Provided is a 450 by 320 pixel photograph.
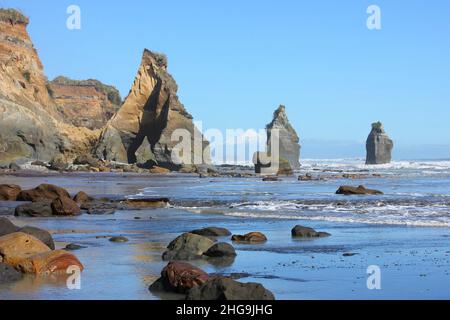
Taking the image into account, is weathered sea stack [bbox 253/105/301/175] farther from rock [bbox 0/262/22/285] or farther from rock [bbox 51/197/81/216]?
rock [bbox 0/262/22/285]

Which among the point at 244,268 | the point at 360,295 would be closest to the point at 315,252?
the point at 244,268

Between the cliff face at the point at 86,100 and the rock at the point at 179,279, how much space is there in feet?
388

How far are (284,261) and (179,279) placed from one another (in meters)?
3.34

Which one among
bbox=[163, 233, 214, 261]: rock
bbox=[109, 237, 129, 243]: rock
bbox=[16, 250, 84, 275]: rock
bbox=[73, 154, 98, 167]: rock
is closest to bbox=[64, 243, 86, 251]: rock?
bbox=[109, 237, 129, 243]: rock

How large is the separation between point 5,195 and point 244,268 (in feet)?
65.0

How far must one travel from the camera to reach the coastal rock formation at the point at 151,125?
294 ft

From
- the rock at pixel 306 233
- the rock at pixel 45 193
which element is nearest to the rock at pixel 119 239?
the rock at pixel 306 233

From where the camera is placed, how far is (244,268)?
1173 centimetres

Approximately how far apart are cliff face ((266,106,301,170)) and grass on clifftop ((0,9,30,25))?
45010mm

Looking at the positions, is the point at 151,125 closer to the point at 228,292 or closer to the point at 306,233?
the point at 306,233

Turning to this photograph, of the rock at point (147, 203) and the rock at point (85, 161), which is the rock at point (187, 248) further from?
the rock at point (85, 161)

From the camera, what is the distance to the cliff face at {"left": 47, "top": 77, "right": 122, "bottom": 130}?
131 meters

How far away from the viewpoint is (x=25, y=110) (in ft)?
268
